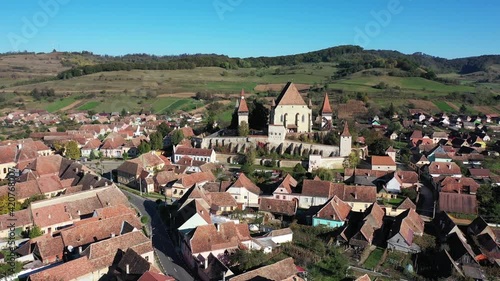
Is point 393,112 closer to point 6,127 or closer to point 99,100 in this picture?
point 99,100

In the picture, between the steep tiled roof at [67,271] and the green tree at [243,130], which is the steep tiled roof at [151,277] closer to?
the steep tiled roof at [67,271]

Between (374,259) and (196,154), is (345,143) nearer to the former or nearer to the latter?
(196,154)

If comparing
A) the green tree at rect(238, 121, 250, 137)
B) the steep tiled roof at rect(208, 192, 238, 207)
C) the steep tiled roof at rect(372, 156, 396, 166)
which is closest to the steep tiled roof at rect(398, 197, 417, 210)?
the steep tiled roof at rect(372, 156, 396, 166)

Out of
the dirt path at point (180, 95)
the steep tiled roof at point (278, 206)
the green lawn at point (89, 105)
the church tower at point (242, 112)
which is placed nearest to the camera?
the steep tiled roof at point (278, 206)

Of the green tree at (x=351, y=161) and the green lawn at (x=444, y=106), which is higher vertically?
the green lawn at (x=444, y=106)

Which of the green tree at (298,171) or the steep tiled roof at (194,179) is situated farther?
the green tree at (298,171)

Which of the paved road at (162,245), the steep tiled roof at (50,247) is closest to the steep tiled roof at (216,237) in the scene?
the paved road at (162,245)

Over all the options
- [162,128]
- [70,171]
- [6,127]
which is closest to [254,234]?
[70,171]
